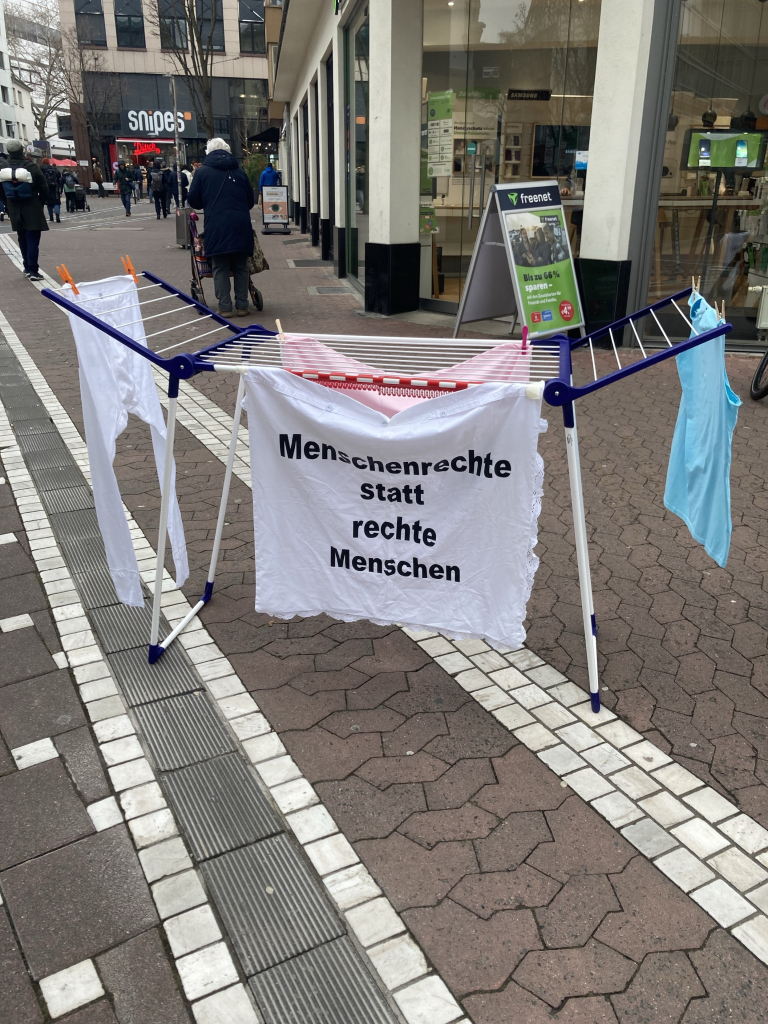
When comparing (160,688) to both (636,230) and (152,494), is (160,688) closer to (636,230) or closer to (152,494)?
(152,494)

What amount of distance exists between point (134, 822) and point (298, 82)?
27.0 meters

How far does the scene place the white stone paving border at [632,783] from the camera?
2484mm

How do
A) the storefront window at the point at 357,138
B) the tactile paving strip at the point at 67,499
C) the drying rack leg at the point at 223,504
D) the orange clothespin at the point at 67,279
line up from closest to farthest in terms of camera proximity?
the orange clothespin at the point at 67,279
the drying rack leg at the point at 223,504
the tactile paving strip at the point at 67,499
the storefront window at the point at 357,138

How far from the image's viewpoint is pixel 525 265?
8.35 metres

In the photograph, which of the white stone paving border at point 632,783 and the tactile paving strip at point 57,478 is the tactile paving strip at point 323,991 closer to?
the white stone paving border at point 632,783

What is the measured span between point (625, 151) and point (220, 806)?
7650 millimetres

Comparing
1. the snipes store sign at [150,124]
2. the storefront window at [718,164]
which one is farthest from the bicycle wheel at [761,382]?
the snipes store sign at [150,124]

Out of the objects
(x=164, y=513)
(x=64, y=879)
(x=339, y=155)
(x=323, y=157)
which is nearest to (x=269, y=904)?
(x=64, y=879)

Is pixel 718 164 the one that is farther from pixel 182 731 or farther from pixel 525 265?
pixel 182 731

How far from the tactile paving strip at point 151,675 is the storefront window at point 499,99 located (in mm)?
8352

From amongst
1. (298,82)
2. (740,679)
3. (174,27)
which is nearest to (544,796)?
(740,679)

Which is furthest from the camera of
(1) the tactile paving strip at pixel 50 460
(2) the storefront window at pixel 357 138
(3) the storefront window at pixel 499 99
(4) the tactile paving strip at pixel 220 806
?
(2) the storefront window at pixel 357 138

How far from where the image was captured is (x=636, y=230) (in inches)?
338

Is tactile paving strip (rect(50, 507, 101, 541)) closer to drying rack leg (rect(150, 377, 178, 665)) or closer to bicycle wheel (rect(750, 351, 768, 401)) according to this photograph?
drying rack leg (rect(150, 377, 178, 665))
